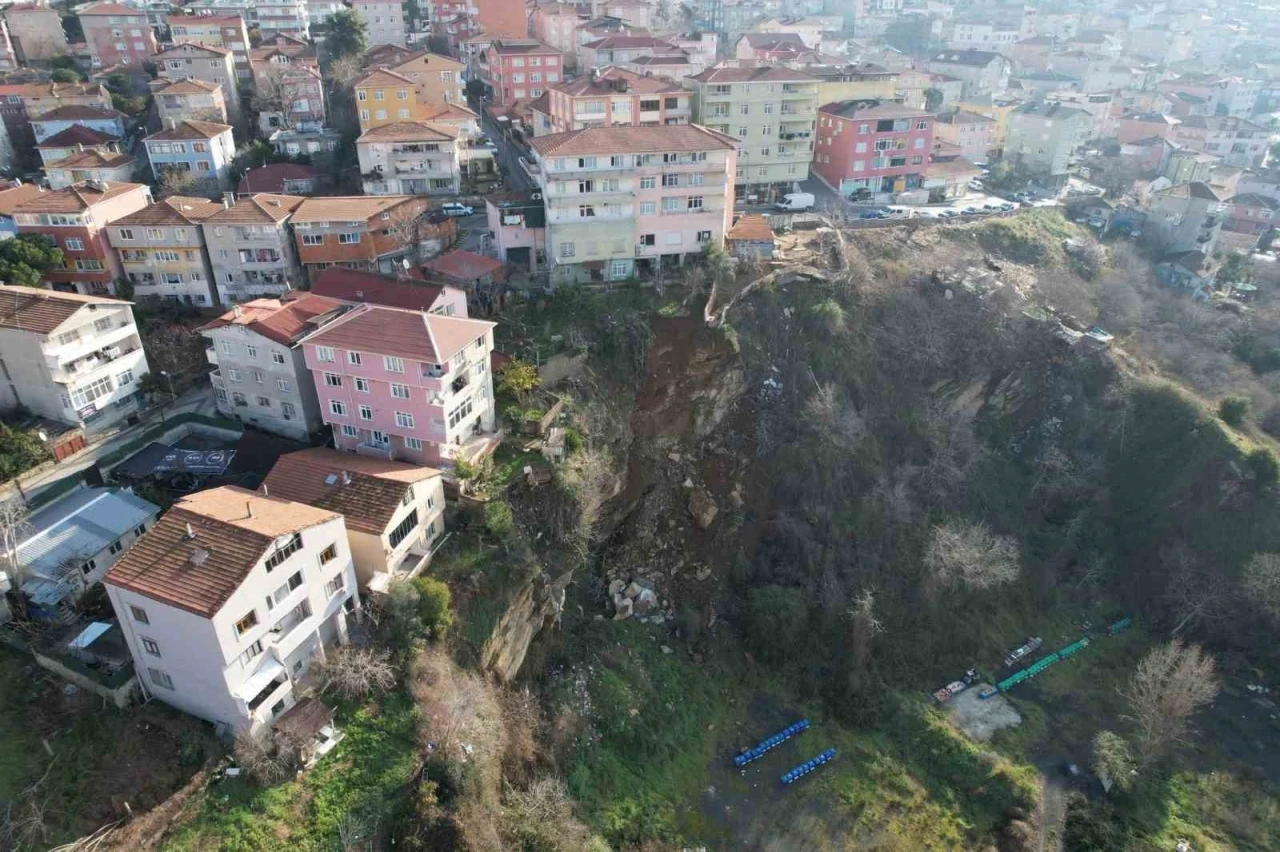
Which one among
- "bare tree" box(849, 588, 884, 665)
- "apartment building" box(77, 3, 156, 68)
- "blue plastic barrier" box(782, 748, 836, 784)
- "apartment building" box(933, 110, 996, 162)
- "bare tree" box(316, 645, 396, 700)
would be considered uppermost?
"apartment building" box(77, 3, 156, 68)

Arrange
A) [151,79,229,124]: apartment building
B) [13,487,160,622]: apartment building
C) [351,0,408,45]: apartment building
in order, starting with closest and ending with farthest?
[13,487,160,622]: apartment building, [151,79,229,124]: apartment building, [351,0,408,45]: apartment building

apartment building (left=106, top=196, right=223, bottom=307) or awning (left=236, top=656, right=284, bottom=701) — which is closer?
awning (left=236, top=656, right=284, bottom=701)

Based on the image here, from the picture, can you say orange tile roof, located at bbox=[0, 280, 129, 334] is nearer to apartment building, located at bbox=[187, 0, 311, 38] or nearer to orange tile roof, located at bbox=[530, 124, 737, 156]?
orange tile roof, located at bbox=[530, 124, 737, 156]

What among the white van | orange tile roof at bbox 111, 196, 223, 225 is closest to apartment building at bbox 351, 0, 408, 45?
orange tile roof at bbox 111, 196, 223, 225

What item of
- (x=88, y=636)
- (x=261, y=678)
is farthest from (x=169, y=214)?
(x=261, y=678)

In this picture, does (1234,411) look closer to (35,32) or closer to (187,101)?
(187,101)

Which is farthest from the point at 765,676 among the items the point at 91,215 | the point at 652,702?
the point at 91,215

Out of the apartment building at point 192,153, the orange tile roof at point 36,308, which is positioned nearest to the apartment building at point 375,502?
the orange tile roof at point 36,308

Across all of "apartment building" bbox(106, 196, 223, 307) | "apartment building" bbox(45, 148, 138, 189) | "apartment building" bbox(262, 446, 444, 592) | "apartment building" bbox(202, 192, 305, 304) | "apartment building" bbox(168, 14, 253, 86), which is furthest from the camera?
"apartment building" bbox(168, 14, 253, 86)
